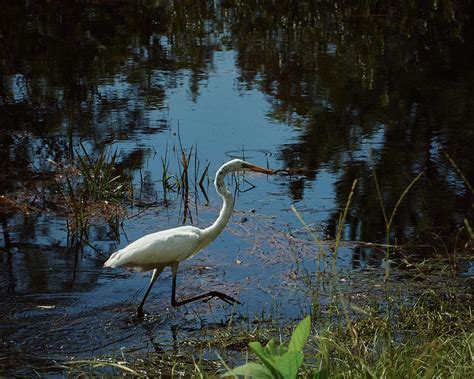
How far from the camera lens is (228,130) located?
930cm

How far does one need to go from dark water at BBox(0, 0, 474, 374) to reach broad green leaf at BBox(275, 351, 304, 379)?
1.17 meters

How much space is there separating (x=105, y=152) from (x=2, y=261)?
7.52ft

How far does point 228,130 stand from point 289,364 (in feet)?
22.1

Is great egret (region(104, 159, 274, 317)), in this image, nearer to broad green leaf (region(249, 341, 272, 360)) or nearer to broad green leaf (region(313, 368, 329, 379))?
broad green leaf (region(313, 368, 329, 379))

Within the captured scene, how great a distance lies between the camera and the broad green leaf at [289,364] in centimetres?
264

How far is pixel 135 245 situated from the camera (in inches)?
227

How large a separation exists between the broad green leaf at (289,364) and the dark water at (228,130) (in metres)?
1.17

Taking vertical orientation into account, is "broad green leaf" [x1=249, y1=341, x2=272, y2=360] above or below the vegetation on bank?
above

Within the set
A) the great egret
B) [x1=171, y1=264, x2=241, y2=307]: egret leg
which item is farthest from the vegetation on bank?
the great egret

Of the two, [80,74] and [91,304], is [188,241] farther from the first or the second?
[80,74]

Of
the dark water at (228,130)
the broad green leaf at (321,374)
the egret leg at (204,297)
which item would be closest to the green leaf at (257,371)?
the broad green leaf at (321,374)

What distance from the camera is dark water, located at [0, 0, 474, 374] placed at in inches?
231

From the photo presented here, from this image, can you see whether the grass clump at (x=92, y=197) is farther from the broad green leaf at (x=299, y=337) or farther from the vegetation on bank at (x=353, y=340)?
the broad green leaf at (x=299, y=337)

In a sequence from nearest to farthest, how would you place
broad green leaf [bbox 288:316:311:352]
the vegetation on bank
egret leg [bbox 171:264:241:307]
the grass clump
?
broad green leaf [bbox 288:316:311:352] → the vegetation on bank → egret leg [bbox 171:264:241:307] → the grass clump
